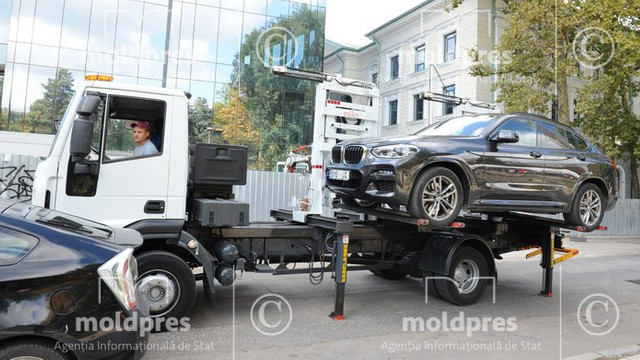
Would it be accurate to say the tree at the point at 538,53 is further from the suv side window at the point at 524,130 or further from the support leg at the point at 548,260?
the suv side window at the point at 524,130

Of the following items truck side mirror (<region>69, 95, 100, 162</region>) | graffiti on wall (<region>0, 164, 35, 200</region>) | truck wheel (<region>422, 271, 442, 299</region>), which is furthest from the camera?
graffiti on wall (<region>0, 164, 35, 200</region>)

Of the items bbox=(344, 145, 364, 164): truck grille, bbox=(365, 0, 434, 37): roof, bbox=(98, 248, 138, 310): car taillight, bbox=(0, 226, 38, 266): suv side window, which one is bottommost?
bbox=(98, 248, 138, 310): car taillight

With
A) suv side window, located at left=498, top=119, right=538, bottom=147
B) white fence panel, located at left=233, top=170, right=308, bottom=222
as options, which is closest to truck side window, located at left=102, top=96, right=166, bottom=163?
suv side window, located at left=498, top=119, right=538, bottom=147

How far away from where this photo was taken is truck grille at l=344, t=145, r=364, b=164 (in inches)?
242

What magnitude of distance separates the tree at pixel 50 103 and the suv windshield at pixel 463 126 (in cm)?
2192

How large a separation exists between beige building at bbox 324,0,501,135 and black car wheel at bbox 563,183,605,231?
14.6 metres

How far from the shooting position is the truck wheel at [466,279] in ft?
22.0

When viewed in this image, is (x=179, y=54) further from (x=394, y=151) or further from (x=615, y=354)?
(x=615, y=354)

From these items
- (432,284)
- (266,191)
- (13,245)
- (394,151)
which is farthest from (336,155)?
(266,191)

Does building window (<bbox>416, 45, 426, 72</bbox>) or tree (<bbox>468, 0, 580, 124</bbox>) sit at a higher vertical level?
building window (<bbox>416, 45, 426, 72</bbox>)

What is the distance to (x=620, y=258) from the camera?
13.4m

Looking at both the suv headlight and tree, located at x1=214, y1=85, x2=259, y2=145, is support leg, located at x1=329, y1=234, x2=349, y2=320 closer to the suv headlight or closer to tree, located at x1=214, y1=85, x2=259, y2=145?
the suv headlight

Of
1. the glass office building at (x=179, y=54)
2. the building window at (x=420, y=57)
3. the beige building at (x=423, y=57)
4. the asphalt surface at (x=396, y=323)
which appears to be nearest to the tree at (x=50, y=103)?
the glass office building at (x=179, y=54)

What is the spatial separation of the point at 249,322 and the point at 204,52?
22.4 metres
